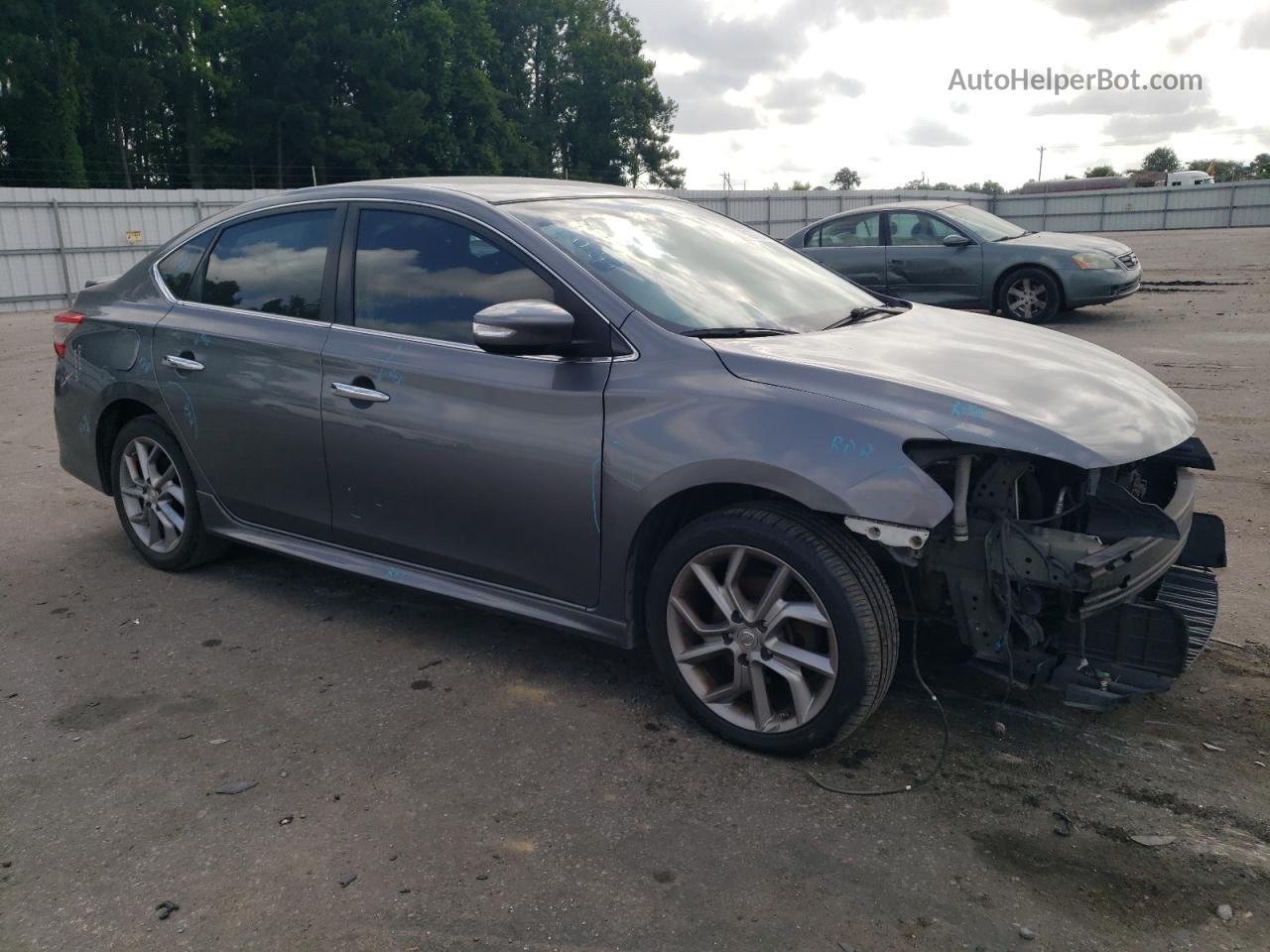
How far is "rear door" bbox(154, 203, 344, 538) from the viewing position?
4.24 metres

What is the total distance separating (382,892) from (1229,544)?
163 inches

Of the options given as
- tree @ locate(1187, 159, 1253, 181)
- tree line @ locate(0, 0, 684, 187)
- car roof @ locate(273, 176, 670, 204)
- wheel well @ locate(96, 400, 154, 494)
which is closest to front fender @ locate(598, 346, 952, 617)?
car roof @ locate(273, 176, 670, 204)

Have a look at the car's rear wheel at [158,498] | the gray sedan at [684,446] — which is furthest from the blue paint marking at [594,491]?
the car's rear wheel at [158,498]

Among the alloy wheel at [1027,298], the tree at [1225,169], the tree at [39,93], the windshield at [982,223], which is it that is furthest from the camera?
the tree at [1225,169]

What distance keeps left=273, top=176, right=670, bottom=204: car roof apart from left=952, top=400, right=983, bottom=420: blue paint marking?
1805 millimetres

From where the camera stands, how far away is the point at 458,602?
3932mm

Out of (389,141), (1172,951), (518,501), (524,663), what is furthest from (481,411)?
(389,141)

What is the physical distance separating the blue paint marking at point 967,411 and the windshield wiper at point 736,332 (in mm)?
767

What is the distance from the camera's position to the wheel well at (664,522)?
3309mm

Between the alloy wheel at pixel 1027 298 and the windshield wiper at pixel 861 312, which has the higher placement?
the windshield wiper at pixel 861 312

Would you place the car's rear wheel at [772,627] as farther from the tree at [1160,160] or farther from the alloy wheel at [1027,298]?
the tree at [1160,160]

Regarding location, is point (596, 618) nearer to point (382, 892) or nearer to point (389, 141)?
point (382, 892)

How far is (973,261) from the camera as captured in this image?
1259cm

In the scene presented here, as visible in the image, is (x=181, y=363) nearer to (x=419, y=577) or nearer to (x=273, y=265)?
(x=273, y=265)
